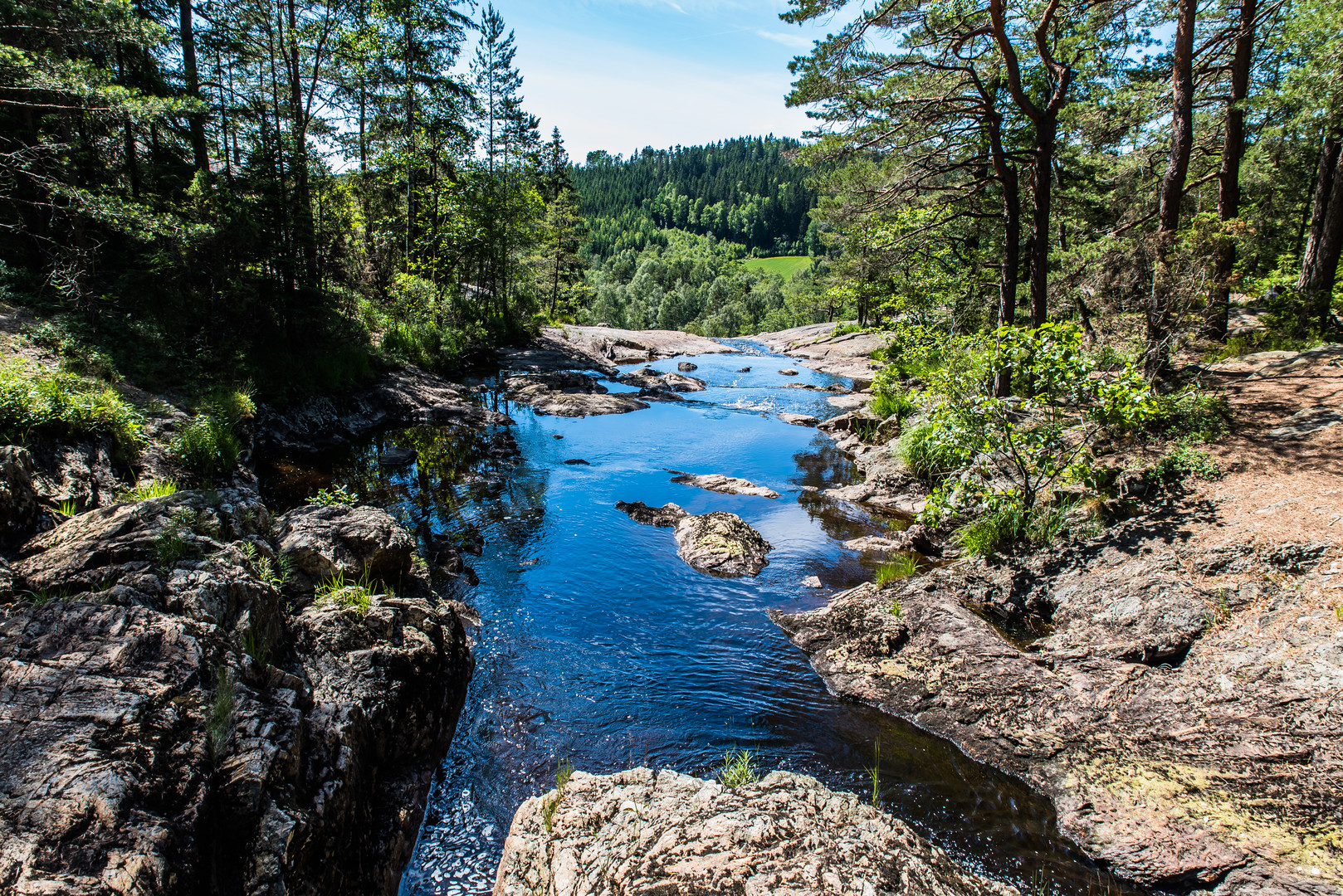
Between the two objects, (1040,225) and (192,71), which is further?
(192,71)

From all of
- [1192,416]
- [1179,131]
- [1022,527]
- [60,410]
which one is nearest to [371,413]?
[60,410]

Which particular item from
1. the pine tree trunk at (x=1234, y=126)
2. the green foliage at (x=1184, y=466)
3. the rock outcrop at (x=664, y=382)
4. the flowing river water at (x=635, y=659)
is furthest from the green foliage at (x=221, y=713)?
the rock outcrop at (x=664, y=382)


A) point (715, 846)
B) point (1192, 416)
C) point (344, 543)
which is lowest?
point (715, 846)

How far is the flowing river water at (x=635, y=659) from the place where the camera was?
17.9ft

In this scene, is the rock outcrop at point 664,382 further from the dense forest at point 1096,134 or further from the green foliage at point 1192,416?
the green foliage at point 1192,416

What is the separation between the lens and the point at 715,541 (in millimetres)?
11055

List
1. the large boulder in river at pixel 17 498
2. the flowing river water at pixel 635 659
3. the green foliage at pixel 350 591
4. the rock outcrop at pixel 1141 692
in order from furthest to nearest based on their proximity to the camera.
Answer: the green foliage at pixel 350 591 → the large boulder in river at pixel 17 498 → the flowing river water at pixel 635 659 → the rock outcrop at pixel 1141 692

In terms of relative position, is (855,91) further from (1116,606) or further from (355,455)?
(355,455)

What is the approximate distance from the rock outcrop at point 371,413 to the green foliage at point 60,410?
5.14 meters

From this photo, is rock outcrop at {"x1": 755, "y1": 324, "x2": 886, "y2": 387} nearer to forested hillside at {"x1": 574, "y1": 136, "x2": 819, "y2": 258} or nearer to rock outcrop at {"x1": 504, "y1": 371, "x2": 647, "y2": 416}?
rock outcrop at {"x1": 504, "y1": 371, "x2": 647, "y2": 416}

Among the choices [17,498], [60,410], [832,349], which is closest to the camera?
[17,498]

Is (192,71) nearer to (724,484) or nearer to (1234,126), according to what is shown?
(724,484)

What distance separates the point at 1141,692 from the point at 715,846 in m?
4.94

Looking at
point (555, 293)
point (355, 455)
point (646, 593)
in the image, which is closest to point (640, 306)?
point (555, 293)
